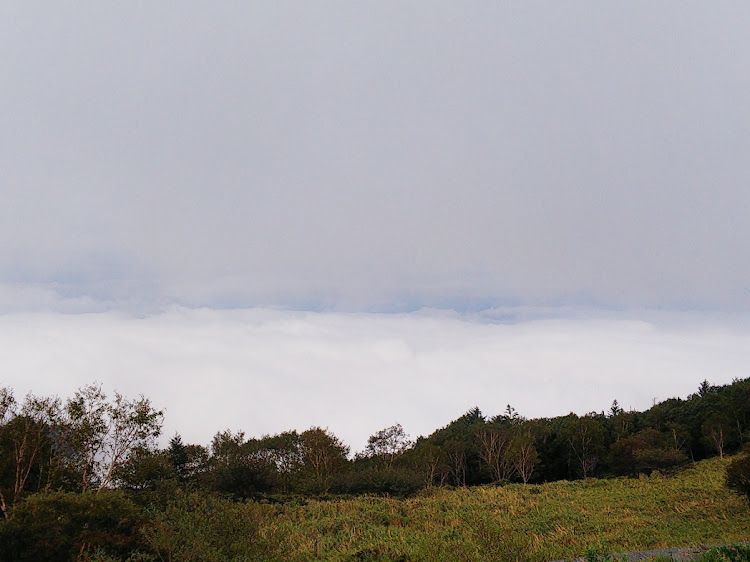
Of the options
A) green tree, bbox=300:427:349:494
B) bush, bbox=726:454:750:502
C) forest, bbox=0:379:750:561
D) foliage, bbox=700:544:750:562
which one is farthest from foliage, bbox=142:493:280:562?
green tree, bbox=300:427:349:494

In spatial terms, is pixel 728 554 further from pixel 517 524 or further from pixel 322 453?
pixel 322 453

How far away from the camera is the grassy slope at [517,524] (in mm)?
15758

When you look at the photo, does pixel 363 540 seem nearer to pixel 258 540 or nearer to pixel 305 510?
pixel 258 540

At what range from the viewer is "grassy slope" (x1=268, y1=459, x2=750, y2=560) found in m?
15.8

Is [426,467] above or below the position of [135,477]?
below

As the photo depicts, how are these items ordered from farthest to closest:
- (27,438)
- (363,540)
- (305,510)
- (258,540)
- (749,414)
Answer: (749,414), (305,510), (27,438), (363,540), (258,540)

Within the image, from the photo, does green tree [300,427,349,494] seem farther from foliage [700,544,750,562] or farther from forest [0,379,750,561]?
foliage [700,544,750,562]

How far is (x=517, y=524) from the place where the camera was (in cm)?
2112

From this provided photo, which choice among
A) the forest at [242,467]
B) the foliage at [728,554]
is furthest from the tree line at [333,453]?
the foliage at [728,554]

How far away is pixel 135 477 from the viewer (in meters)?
23.5

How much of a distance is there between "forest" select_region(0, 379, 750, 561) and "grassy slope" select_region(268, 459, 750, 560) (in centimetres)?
178

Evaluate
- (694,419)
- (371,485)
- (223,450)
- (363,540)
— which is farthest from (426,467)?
(363,540)

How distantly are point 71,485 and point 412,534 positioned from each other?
51.3 feet

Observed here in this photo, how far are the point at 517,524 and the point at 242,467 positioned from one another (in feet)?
73.0
